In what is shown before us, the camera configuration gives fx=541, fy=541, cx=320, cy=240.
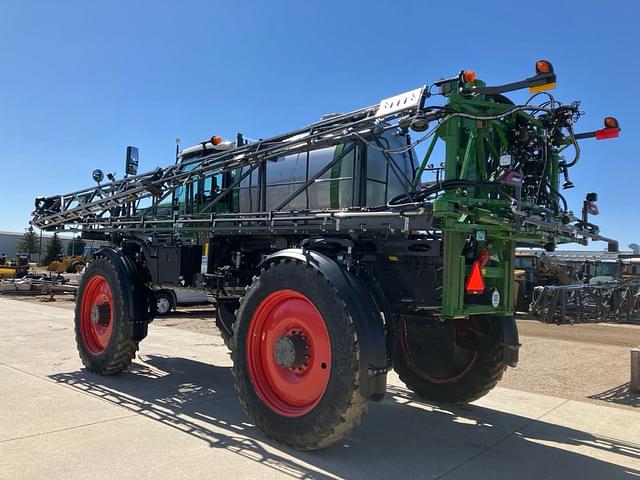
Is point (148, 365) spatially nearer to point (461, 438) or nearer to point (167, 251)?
point (167, 251)

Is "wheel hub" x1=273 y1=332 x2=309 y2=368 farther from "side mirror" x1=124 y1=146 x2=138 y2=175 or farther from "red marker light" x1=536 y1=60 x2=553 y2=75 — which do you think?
"side mirror" x1=124 y1=146 x2=138 y2=175

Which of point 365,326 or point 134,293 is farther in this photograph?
point 134,293

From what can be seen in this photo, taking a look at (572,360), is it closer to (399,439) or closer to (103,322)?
(399,439)

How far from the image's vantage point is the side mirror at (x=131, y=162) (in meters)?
7.87

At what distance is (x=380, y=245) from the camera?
16.8ft

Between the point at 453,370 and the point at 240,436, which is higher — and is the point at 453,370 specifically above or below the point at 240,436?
above

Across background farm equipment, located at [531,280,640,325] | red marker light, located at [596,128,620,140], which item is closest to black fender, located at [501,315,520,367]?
red marker light, located at [596,128,620,140]

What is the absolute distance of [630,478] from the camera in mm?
4215

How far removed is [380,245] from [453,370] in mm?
1867

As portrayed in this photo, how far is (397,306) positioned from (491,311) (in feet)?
2.85

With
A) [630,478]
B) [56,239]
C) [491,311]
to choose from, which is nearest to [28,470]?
[491,311]

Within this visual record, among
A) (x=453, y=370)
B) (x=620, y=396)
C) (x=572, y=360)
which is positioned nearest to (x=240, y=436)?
(x=453, y=370)

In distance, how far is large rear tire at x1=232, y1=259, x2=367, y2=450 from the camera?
4184mm

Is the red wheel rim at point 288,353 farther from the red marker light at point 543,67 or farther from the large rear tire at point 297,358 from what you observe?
the red marker light at point 543,67
